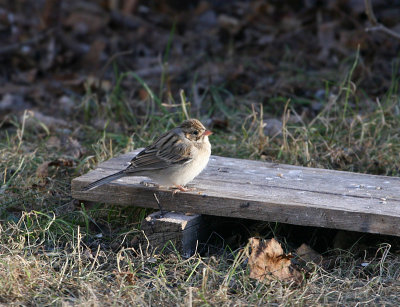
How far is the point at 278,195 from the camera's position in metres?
3.54

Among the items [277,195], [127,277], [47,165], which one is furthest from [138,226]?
[47,165]

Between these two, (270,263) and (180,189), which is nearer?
(270,263)

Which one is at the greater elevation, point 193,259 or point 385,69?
point 385,69

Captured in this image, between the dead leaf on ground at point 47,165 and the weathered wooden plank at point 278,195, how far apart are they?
0.60 meters

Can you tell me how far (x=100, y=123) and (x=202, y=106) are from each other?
94 cm

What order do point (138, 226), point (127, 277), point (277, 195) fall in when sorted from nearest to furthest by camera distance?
point (127, 277)
point (277, 195)
point (138, 226)

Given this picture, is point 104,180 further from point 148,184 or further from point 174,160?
point 174,160

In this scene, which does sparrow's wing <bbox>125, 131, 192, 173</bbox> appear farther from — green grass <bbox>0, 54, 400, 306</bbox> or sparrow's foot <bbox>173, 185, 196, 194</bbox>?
green grass <bbox>0, 54, 400, 306</bbox>

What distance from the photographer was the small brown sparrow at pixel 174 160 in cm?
366

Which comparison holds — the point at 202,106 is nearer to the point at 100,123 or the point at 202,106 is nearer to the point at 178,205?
the point at 100,123

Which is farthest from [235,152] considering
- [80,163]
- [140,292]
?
[140,292]

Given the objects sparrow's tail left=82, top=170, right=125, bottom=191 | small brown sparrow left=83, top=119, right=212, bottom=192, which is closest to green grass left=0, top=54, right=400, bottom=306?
sparrow's tail left=82, top=170, right=125, bottom=191

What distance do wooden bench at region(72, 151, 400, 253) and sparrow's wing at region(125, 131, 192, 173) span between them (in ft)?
0.40

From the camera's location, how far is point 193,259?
135 inches
